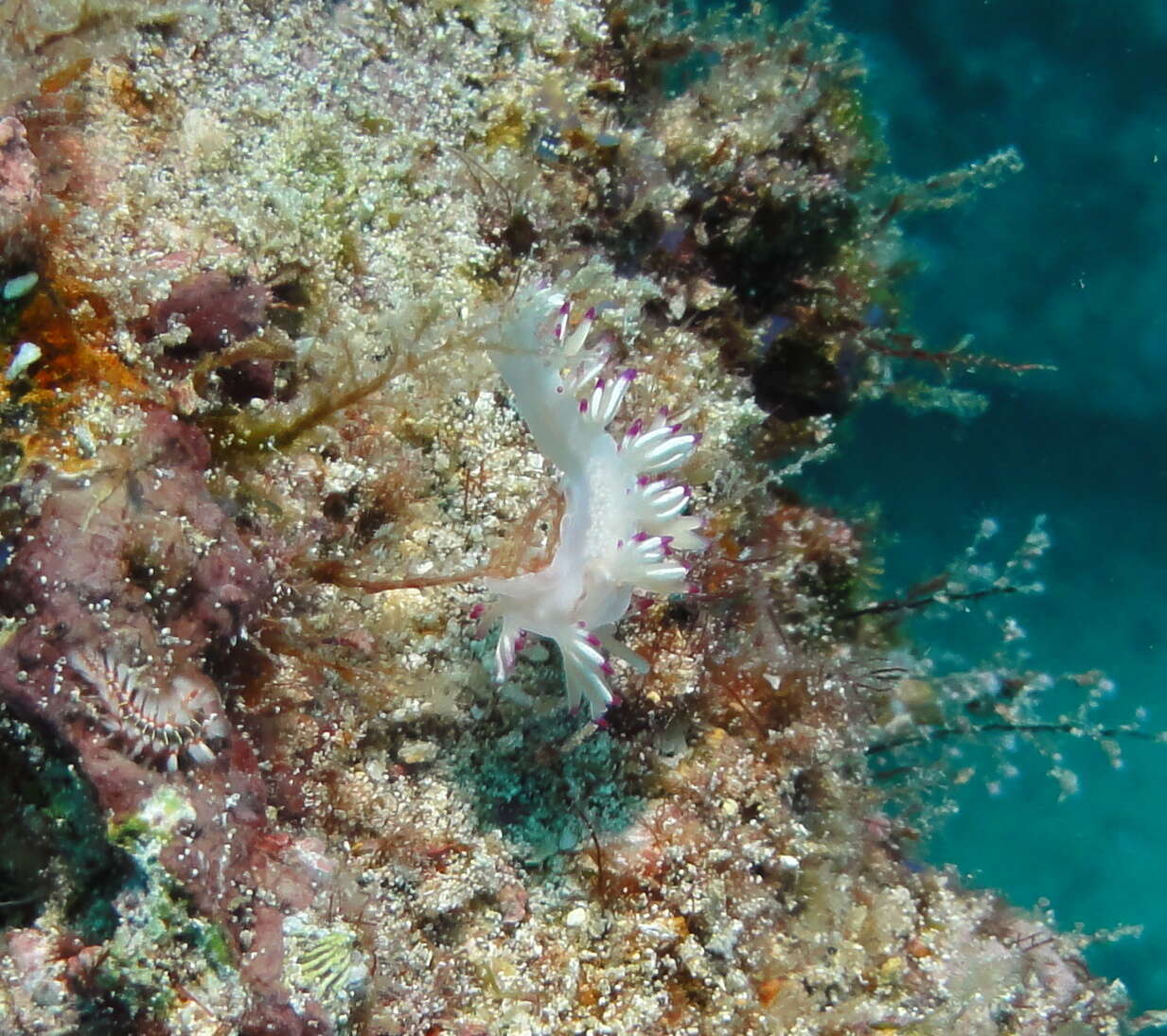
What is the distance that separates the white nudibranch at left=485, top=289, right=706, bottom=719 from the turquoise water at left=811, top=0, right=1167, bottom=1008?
8.14ft

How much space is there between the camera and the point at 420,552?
2836 mm

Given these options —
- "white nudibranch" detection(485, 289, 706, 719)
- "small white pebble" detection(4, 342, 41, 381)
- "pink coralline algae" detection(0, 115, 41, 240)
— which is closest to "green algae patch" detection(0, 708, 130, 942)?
"small white pebble" detection(4, 342, 41, 381)

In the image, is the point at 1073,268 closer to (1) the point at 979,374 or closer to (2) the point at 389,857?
(1) the point at 979,374

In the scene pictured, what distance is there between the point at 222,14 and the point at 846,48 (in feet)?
9.29

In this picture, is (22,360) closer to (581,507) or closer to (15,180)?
(15,180)

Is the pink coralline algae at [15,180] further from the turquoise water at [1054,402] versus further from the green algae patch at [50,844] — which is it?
the turquoise water at [1054,402]

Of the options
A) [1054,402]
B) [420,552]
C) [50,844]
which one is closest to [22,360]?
[50,844]

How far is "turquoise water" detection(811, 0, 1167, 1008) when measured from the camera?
4.39 metres

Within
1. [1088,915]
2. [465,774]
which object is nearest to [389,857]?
[465,774]

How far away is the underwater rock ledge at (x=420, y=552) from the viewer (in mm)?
1941

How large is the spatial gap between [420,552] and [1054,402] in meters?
4.44

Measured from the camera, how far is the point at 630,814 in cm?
296

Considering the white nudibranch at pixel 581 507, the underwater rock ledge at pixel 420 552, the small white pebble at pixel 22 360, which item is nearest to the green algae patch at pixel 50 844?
the underwater rock ledge at pixel 420 552

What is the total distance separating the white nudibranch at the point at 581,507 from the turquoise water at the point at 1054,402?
8.14 feet
